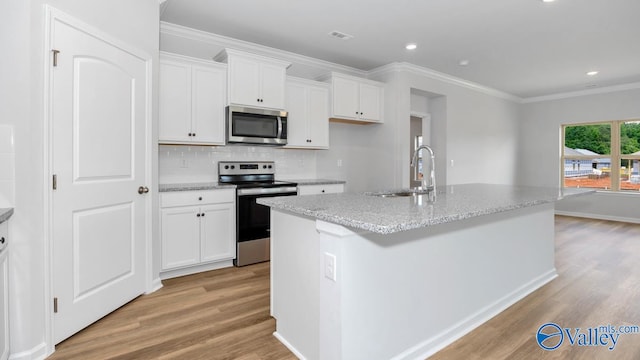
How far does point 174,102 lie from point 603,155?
7580 millimetres

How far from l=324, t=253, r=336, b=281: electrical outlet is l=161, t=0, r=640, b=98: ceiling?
2391 mm

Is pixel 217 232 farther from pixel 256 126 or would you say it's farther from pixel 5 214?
pixel 5 214

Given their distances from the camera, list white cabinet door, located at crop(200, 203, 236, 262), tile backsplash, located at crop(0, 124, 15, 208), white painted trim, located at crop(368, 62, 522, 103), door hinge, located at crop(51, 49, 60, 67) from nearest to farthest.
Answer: tile backsplash, located at crop(0, 124, 15, 208)
door hinge, located at crop(51, 49, 60, 67)
white cabinet door, located at crop(200, 203, 236, 262)
white painted trim, located at crop(368, 62, 522, 103)

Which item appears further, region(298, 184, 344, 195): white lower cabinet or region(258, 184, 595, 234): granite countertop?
region(298, 184, 344, 195): white lower cabinet

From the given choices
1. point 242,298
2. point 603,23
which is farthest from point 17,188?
point 603,23

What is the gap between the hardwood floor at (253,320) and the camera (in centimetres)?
191

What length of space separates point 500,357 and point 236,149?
315cm

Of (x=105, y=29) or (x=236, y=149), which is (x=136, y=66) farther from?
(x=236, y=149)

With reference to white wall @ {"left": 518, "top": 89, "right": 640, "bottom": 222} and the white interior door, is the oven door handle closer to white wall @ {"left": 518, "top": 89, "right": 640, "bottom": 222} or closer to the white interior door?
the white interior door

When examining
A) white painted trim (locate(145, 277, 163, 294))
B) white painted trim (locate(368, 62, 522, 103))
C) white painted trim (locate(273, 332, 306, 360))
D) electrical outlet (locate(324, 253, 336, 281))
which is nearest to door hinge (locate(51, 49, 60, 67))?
white painted trim (locate(145, 277, 163, 294))

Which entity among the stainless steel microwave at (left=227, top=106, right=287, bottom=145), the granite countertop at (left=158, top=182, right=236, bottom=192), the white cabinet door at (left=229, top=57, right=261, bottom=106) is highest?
the white cabinet door at (left=229, top=57, right=261, bottom=106)

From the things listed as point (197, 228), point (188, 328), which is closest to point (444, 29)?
point (197, 228)

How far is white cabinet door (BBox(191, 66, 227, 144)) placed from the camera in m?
3.32

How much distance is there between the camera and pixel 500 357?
73.4 inches
